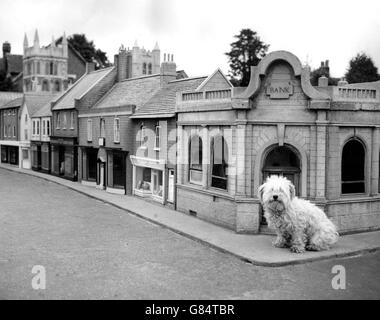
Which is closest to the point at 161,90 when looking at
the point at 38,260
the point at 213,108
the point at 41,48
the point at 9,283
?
the point at 213,108

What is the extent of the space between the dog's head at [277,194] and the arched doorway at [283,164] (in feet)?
10.5

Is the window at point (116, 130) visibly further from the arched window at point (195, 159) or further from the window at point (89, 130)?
the arched window at point (195, 159)

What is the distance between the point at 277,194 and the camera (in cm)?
1566

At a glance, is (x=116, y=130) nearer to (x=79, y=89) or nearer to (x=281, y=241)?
(x=79, y=89)

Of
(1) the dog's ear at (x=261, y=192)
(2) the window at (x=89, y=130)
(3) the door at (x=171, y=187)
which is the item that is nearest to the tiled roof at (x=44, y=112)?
(2) the window at (x=89, y=130)

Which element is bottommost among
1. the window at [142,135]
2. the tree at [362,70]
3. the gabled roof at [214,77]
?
the window at [142,135]

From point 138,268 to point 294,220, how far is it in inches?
213

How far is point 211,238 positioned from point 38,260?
20.6 feet

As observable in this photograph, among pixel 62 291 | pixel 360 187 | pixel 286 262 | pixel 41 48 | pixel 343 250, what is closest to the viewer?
pixel 62 291

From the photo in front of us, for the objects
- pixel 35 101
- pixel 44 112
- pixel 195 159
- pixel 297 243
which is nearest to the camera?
pixel 297 243

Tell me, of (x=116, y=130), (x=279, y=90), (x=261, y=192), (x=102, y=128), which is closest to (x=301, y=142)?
(x=279, y=90)

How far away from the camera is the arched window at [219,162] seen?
68.0 ft

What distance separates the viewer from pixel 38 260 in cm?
1532

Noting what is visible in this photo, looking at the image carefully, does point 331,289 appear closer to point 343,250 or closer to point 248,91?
point 343,250
